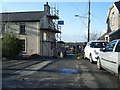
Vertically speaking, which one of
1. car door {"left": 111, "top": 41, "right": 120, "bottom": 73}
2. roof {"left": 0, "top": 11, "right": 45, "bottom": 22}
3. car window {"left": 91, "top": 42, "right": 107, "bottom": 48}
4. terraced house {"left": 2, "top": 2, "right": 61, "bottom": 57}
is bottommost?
car door {"left": 111, "top": 41, "right": 120, "bottom": 73}

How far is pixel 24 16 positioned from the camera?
3198 cm

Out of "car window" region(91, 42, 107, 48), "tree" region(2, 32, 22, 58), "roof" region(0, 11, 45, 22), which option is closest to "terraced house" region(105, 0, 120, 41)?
"car window" region(91, 42, 107, 48)

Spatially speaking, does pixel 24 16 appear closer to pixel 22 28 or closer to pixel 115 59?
pixel 22 28

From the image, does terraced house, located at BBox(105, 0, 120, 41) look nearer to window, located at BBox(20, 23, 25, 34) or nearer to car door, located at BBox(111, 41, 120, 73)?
window, located at BBox(20, 23, 25, 34)

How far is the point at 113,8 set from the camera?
27.1 meters

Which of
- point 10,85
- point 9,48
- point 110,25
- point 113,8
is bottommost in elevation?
point 10,85

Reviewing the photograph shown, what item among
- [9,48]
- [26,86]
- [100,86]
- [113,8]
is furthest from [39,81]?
[113,8]

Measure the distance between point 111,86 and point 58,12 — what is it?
27.7 m

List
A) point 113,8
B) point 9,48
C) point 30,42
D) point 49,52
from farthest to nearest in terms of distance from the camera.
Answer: point 49,52 → point 30,42 → point 113,8 → point 9,48

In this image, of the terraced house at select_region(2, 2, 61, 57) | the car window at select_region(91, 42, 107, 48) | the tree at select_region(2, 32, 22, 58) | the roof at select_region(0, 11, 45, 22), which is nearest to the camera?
the car window at select_region(91, 42, 107, 48)

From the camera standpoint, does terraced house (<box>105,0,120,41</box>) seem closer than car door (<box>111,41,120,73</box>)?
No

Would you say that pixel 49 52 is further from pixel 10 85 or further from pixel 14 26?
pixel 10 85

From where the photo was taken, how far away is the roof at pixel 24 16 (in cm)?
3064

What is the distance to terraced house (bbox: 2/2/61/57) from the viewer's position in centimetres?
2997
